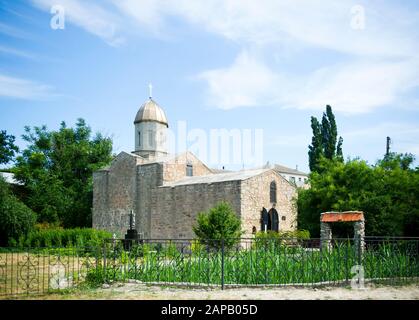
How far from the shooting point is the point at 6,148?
3791 centimetres

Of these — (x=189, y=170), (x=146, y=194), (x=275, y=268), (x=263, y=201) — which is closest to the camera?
(x=275, y=268)

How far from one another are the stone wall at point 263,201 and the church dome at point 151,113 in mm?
11340

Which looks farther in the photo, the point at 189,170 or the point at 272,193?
the point at 189,170

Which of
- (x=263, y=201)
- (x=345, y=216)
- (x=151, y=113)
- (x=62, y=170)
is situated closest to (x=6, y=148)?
(x=62, y=170)

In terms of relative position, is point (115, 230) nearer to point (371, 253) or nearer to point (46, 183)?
point (46, 183)

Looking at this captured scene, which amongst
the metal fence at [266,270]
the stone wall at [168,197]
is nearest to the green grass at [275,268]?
the metal fence at [266,270]

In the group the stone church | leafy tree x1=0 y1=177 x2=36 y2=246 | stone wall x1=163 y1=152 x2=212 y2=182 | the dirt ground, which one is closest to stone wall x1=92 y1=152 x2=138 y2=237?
the stone church

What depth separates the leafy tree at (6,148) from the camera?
3756 cm

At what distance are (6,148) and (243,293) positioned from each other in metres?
34.5

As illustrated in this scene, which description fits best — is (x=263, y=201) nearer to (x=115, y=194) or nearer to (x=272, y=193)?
(x=272, y=193)

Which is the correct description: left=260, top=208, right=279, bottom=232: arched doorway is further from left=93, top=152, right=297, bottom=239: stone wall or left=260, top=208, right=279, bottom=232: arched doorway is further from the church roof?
the church roof

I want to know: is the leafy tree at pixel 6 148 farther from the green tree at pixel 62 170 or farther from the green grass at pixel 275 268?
the green grass at pixel 275 268

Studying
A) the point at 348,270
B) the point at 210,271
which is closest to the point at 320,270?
the point at 348,270

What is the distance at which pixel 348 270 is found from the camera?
33.6 ft
